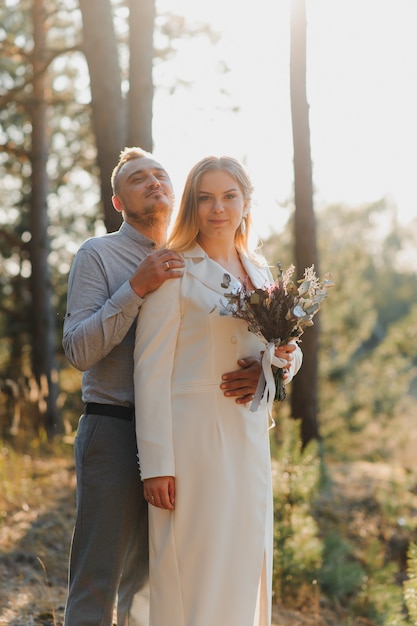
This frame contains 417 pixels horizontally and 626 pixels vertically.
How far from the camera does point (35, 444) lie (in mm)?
9203

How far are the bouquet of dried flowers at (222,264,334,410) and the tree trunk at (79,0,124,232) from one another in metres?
3.80

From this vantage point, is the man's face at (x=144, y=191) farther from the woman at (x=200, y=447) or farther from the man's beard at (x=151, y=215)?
the woman at (x=200, y=447)

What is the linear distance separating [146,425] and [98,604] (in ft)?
2.62

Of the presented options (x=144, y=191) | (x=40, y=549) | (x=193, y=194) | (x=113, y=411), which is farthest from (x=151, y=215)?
(x=40, y=549)

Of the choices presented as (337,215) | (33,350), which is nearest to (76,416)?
(33,350)

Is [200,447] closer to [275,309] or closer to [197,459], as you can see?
[197,459]

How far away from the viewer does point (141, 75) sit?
23.2 ft

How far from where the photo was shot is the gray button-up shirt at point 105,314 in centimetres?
352

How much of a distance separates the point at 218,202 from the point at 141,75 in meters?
3.70

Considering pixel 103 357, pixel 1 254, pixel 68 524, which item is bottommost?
pixel 68 524

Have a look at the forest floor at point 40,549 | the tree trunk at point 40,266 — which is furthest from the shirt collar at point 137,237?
the tree trunk at point 40,266

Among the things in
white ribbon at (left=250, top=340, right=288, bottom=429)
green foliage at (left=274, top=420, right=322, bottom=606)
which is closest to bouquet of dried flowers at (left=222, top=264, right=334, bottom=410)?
white ribbon at (left=250, top=340, right=288, bottom=429)

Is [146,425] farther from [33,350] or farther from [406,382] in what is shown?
[406,382]

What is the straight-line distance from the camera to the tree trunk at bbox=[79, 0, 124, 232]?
7180 mm
